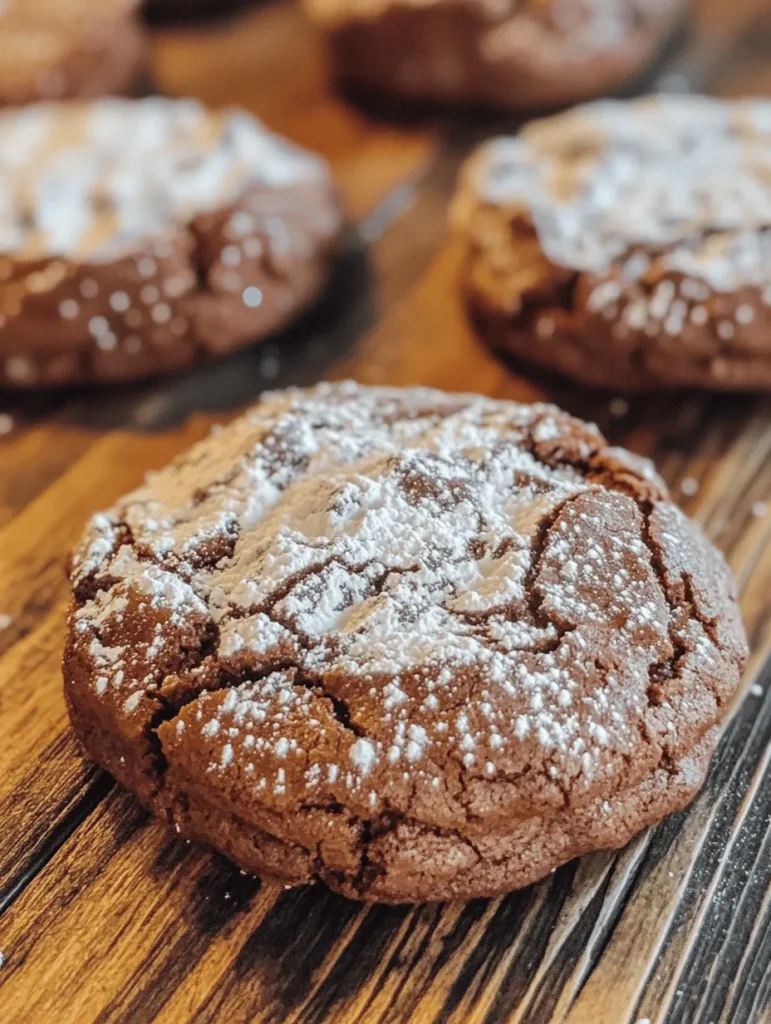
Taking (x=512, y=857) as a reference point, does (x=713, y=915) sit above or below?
below

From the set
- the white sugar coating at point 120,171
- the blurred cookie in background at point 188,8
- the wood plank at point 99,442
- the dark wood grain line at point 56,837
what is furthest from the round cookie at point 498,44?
the dark wood grain line at point 56,837

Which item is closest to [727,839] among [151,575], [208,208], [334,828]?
[334,828]

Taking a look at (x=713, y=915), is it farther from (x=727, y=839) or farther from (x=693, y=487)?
(x=693, y=487)

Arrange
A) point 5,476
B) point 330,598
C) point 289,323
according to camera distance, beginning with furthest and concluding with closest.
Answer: point 289,323
point 5,476
point 330,598

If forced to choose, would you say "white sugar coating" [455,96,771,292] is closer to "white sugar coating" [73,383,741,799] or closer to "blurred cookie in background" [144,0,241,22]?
"white sugar coating" [73,383,741,799]

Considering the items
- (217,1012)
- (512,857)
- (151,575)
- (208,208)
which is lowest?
(217,1012)

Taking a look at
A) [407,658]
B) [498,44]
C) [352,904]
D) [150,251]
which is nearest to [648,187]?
[498,44]

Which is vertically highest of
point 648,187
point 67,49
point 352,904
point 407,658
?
point 67,49

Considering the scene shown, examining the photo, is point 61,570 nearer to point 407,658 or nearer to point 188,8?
point 407,658
